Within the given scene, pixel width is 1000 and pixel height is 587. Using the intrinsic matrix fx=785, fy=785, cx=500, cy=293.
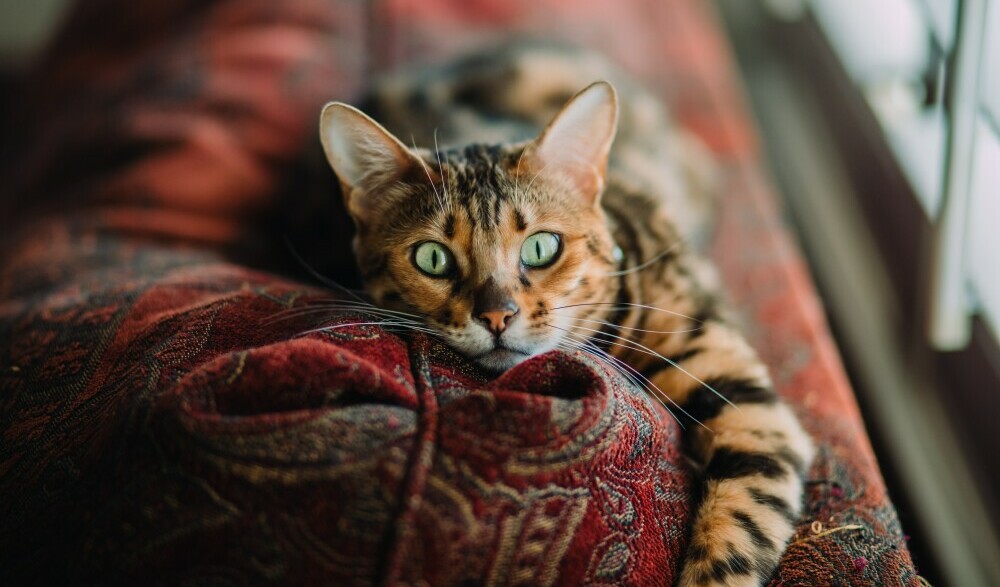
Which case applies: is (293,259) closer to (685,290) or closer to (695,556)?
(685,290)

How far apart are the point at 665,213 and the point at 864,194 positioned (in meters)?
0.95

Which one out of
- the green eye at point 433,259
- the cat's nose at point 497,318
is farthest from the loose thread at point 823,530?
the green eye at point 433,259

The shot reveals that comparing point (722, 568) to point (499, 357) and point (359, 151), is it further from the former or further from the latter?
point (359, 151)

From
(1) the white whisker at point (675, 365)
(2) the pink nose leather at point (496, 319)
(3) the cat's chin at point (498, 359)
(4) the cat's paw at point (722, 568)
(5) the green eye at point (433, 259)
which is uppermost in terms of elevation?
(5) the green eye at point (433, 259)

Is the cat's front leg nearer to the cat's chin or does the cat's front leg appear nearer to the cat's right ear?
the cat's chin

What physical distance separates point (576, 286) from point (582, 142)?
0.20 meters

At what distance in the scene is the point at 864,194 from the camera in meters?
2.01

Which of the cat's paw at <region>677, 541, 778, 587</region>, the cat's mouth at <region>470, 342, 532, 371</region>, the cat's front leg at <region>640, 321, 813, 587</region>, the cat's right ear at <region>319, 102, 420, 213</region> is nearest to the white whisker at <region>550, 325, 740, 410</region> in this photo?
the cat's front leg at <region>640, 321, 813, 587</region>

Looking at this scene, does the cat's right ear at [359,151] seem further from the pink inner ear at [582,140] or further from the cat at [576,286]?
the pink inner ear at [582,140]

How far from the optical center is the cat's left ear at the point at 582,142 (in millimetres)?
1003

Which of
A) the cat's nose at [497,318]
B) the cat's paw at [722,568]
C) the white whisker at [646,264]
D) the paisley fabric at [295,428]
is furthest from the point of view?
the white whisker at [646,264]

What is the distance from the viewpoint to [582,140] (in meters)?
1.06

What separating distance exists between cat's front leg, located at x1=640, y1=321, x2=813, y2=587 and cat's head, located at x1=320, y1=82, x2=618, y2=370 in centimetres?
17

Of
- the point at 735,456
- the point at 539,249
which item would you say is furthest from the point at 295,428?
the point at 735,456
